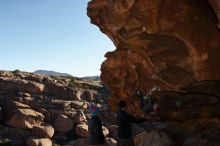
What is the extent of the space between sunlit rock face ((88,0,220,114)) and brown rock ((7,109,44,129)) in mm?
31004

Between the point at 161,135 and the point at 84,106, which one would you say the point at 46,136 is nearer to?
the point at 84,106

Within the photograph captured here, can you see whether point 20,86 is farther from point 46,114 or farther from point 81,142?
point 81,142

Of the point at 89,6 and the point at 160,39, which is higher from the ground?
the point at 89,6

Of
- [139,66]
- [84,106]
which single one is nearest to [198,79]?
[139,66]

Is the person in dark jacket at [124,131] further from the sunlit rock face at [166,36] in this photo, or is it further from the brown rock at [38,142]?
the brown rock at [38,142]

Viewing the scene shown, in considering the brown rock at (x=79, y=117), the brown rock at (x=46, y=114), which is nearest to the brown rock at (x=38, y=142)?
the brown rock at (x=46, y=114)

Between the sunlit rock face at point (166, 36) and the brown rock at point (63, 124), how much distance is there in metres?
31.1

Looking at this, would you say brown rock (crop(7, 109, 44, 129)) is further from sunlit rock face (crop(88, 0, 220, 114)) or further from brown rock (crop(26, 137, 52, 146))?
sunlit rock face (crop(88, 0, 220, 114))

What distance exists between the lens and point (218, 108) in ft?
41.3

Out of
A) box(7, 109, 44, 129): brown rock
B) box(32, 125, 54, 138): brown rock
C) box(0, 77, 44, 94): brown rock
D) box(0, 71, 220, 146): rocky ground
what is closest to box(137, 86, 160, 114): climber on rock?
box(0, 71, 220, 146): rocky ground

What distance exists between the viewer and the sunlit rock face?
11.1 m

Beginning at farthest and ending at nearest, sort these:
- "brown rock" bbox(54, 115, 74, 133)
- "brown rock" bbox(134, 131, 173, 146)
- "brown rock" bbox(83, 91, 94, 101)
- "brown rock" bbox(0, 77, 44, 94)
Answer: "brown rock" bbox(83, 91, 94, 101) → "brown rock" bbox(0, 77, 44, 94) → "brown rock" bbox(54, 115, 74, 133) → "brown rock" bbox(134, 131, 173, 146)

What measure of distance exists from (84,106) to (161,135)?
36.6m

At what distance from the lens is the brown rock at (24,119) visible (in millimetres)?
43281
